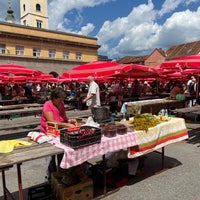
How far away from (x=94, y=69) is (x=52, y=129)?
740cm

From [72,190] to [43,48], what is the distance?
33828 mm

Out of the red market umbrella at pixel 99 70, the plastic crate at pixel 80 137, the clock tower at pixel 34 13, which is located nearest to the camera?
the plastic crate at pixel 80 137

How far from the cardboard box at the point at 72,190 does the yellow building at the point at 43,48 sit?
1180 inches

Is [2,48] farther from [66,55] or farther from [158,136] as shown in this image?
[158,136]

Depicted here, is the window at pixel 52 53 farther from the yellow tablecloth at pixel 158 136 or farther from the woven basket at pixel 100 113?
the yellow tablecloth at pixel 158 136

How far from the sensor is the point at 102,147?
11.4ft

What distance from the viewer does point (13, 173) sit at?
502 cm

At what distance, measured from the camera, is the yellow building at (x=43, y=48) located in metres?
31.4

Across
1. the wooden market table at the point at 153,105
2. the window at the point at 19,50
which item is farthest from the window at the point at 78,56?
the wooden market table at the point at 153,105

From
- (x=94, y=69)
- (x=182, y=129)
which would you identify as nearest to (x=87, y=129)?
(x=182, y=129)

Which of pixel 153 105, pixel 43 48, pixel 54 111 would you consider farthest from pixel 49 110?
pixel 43 48

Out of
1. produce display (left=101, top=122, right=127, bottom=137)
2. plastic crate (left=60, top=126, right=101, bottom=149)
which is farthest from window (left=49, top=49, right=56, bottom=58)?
plastic crate (left=60, top=126, right=101, bottom=149)

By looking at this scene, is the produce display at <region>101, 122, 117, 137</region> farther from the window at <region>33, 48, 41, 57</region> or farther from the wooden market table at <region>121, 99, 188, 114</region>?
the window at <region>33, 48, 41, 57</region>

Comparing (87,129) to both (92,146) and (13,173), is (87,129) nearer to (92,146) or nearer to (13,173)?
(92,146)
